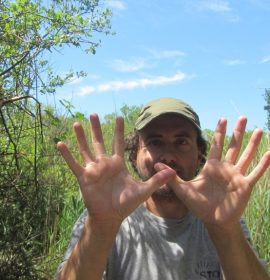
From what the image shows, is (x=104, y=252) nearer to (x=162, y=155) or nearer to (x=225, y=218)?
(x=225, y=218)

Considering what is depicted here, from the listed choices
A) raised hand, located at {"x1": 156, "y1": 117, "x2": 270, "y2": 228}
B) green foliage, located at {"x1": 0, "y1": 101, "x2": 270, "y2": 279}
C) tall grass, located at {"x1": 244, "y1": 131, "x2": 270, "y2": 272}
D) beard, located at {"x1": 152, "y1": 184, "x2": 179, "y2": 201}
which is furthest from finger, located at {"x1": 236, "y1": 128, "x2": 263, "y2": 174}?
tall grass, located at {"x1": 244, "y1": 131, "x2": 270, "y2": 272}

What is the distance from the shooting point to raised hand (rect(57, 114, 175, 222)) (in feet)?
4.70

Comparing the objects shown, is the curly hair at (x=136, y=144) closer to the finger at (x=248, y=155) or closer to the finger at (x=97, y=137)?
the finger at (x=248, y=155)

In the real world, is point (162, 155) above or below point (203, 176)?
above

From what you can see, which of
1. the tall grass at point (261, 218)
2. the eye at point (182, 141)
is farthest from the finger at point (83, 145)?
the tall grass at point (261, 218)

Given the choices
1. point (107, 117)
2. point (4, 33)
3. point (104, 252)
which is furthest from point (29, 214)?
point (107, 117)

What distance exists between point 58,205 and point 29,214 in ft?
3.78

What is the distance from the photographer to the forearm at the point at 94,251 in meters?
1.42

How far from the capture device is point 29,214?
9.04 feet

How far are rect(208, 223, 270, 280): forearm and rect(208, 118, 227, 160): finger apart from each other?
0.24 metres

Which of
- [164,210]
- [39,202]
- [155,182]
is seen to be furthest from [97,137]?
[39,202]

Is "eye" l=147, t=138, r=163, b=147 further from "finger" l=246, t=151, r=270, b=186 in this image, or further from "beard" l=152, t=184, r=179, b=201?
"finger" l=246, t=151, r=270, b=186

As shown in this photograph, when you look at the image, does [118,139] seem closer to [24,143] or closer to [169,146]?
[169,146]

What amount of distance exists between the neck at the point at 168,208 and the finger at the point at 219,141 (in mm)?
294
